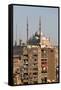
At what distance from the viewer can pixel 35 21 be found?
1.77m

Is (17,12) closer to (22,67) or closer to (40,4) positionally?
(40,4)

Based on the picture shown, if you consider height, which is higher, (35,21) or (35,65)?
(35,21)

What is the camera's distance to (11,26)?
1.72m

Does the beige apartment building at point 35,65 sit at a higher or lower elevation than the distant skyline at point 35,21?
lower

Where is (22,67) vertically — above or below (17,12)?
below

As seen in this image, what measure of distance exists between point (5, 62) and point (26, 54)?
171 millimetres

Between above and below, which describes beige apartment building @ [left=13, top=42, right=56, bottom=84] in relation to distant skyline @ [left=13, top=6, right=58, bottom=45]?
below

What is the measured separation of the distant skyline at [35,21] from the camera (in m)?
1.73

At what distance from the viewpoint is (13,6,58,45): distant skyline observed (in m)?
1.73

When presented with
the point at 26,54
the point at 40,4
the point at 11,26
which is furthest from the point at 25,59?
the point at 40,4

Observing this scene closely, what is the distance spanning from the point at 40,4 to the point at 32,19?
143mm
